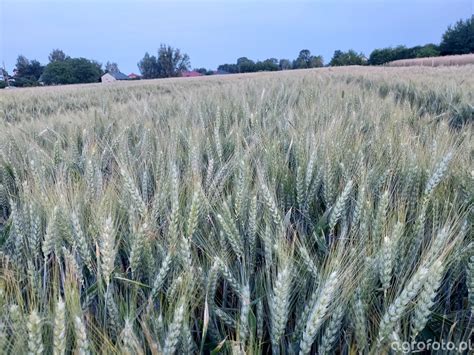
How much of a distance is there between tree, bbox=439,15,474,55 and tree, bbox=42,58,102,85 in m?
45.6

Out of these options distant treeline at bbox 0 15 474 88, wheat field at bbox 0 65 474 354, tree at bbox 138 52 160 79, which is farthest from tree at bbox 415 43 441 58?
wheat field at bbox 0 65 474 354

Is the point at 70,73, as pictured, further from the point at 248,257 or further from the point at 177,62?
the point at 248,257

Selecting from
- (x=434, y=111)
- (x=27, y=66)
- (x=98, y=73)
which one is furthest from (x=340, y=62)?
(x=27, y=66)

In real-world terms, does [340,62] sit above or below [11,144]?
above

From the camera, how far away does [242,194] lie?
86cm

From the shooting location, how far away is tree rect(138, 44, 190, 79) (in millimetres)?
47469

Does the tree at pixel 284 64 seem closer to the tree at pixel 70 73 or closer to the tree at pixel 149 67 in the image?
the tree at pixel 149 67

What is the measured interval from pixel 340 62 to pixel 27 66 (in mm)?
51163

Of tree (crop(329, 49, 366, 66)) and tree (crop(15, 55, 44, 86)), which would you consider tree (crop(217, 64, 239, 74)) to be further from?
tree (crop(15, 55, 44, 86))

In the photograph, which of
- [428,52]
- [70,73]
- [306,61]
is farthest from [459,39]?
[70,73]

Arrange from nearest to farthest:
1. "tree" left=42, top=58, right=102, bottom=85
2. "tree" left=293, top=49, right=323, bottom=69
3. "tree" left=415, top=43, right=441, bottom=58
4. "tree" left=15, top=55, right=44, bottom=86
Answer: "tree" left=415, top=43, right=441, bottom=58 < "tree" left=42, top=58, right=102, bottom=85 < "tree" left=293, top=49, right=323, bottom=69 < "tree" left=15, top=55, right=44, bottom=86

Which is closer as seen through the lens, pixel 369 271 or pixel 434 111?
pixel 369 271

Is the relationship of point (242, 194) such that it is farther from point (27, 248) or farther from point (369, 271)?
point (27, 248)

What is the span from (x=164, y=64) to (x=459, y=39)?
129 ft
